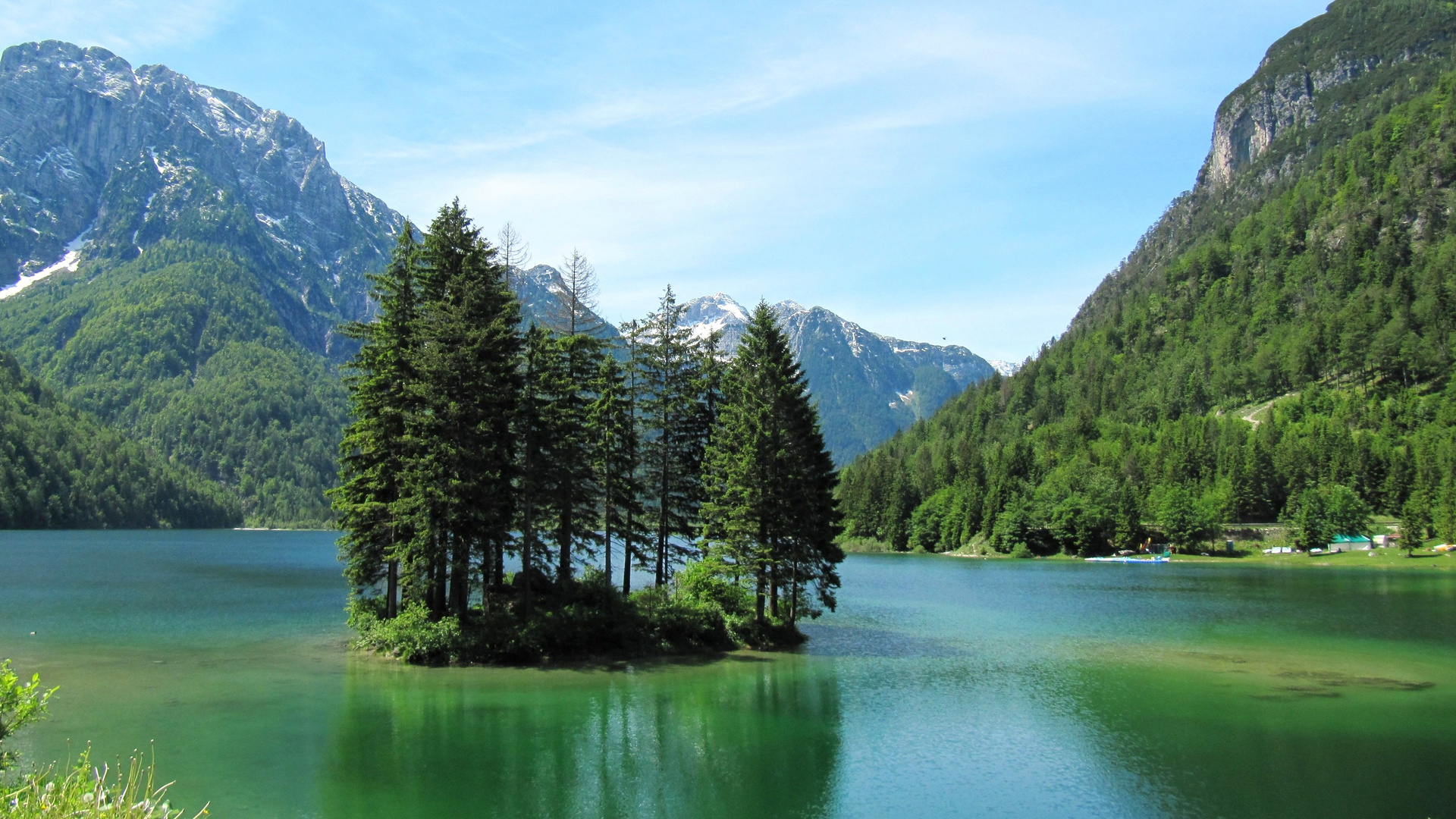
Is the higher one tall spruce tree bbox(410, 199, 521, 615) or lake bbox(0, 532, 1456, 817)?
tall spruce tree bbox(410, 199, 521, 615)

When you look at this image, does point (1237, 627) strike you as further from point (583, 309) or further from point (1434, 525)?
point (1434, 525)

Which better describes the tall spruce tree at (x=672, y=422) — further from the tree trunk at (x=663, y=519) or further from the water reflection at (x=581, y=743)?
the water reflection at (x=581, y=743)

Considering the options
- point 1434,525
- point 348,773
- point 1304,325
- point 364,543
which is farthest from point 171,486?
point 1304,325

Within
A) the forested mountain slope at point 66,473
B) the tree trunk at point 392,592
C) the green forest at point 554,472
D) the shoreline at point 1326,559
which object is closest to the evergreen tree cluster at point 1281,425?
the shoreline at point 1326,559

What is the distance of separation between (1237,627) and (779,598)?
28898mm

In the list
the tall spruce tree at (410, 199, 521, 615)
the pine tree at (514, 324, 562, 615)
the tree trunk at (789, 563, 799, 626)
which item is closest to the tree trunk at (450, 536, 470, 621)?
the tall spruce tree at (410, 199, 521, 615)

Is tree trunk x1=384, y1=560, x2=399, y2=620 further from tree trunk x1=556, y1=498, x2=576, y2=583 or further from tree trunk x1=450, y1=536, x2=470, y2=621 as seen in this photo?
tree trunk x1=556, y1=498, x2=576, y2=583

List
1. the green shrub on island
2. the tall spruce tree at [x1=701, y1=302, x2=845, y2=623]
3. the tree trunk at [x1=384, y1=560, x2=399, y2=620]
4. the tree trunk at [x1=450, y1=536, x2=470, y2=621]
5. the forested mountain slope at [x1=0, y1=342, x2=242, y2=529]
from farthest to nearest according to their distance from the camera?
the forested mountain slope at [x1=0, y1=342, x2=242, y2=529] → the tall spruce tree at [x1=701, y1=302, x2=845, y2=623] → the tree trunk at [x1=384, y1=560, x2=399, y2=620] → the tree trunk at [x1=450, y1=536, x2=470, y2=621] → the green shrub on island

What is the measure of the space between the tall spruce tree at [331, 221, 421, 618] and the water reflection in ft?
19.1

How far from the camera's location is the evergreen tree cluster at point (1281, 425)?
12700cm

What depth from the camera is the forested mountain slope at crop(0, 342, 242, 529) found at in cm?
15991

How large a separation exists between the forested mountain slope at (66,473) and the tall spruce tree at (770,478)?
6701 inches

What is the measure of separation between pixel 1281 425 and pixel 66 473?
747 feet

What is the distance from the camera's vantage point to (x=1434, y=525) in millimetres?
108125
